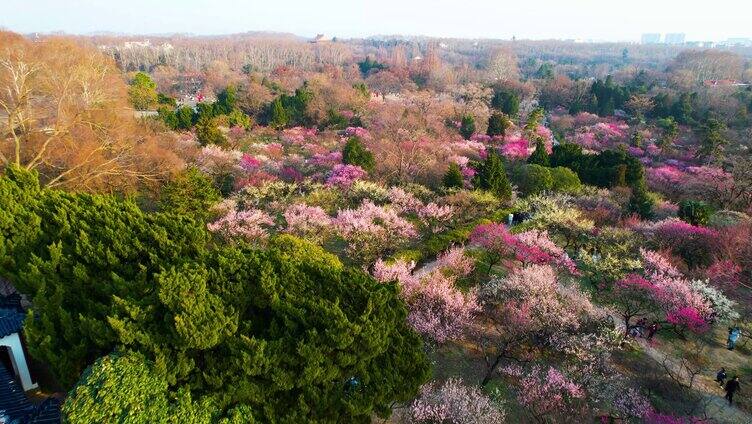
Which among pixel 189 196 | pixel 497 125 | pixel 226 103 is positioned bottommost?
pixel 497 125

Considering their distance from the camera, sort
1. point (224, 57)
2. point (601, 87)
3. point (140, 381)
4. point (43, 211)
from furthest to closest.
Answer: point (224, 57) < point (601, 87) < point (43, 211) < point (140, 381)

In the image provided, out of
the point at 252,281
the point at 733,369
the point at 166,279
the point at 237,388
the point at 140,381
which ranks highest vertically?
the point at 166,279

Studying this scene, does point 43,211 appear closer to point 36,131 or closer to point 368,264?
point 36,131

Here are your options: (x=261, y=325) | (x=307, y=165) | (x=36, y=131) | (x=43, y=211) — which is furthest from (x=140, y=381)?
(x=307, y=165)

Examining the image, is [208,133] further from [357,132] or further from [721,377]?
[721,377]

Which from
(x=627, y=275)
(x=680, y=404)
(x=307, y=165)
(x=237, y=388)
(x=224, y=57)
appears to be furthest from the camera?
(x=224, y=57)

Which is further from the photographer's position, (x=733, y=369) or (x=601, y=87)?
(x=601, y=87)

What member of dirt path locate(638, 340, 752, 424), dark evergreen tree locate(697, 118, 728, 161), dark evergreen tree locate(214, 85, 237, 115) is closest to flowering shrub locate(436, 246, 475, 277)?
dirt path locate(638, 340, 752, 424)

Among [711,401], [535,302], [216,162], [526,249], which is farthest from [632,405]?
[216,162]
